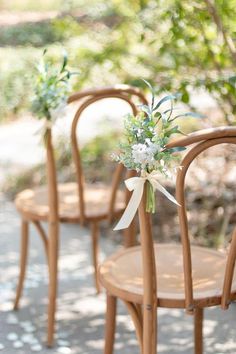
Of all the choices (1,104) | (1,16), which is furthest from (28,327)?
(1,16)

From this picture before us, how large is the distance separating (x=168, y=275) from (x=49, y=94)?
2.87 feet

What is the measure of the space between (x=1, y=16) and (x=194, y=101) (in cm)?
711

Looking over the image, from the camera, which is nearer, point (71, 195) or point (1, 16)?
point (71, 195)

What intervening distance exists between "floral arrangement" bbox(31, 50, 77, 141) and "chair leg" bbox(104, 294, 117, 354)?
2.46 ft

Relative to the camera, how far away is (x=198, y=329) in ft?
8.44

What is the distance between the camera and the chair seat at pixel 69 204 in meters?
2.93

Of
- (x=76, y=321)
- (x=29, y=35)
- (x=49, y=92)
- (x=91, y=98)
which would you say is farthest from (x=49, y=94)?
(x=29, y=35)

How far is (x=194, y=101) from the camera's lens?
623 cm

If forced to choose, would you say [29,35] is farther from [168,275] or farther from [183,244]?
[183,244]

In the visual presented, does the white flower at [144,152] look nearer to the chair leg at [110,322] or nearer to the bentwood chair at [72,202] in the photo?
the chair leg at [110,322]

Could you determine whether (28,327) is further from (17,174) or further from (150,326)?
(17,174)

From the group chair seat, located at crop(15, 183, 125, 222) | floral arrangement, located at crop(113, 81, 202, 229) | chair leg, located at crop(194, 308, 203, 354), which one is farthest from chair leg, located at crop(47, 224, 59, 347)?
floral arrangement, located at crop(113, 81, 202, 229)

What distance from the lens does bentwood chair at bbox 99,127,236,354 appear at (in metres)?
1.99

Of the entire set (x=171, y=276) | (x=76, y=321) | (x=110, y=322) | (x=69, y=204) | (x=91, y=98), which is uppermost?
(x=91, y=98)
